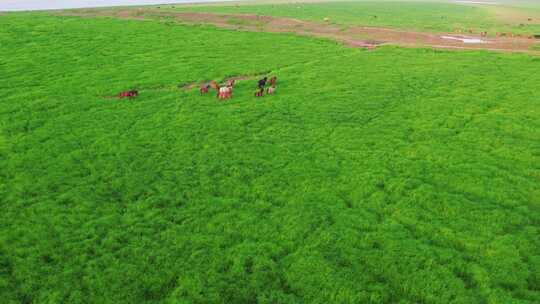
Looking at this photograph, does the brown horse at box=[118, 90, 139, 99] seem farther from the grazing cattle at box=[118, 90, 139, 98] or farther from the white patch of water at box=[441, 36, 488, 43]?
the white patch of water at box=[441, 36, 488, 43]

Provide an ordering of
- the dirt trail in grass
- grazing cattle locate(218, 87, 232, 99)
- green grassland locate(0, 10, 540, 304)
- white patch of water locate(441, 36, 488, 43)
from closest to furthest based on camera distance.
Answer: green grassland locate(0, 10, 540, 304), grazing cattle locate(218, 87, 232, 99), the dirt trail in grass, white patch of water locate(441, 36, 488, 43)

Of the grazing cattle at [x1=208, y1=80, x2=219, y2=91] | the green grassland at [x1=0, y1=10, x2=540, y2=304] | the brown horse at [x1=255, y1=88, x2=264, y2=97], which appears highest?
the grazing cattle at [x1=208, y1=80, x2=219, y2=91]

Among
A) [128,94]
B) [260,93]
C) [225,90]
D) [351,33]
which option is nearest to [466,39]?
[351,33]

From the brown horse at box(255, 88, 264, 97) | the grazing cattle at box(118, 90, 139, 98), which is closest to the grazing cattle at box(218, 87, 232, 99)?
the brown horse at box(255, 88, 264, 97)

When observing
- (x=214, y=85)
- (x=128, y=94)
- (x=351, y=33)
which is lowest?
(x=128, y=94)

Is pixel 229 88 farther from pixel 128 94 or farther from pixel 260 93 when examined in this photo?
pixel 128 94

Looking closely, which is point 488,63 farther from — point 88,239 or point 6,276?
point 6,276

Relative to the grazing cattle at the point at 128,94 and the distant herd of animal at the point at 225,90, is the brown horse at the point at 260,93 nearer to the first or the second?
the distant herd of animal at the point at 225,90
